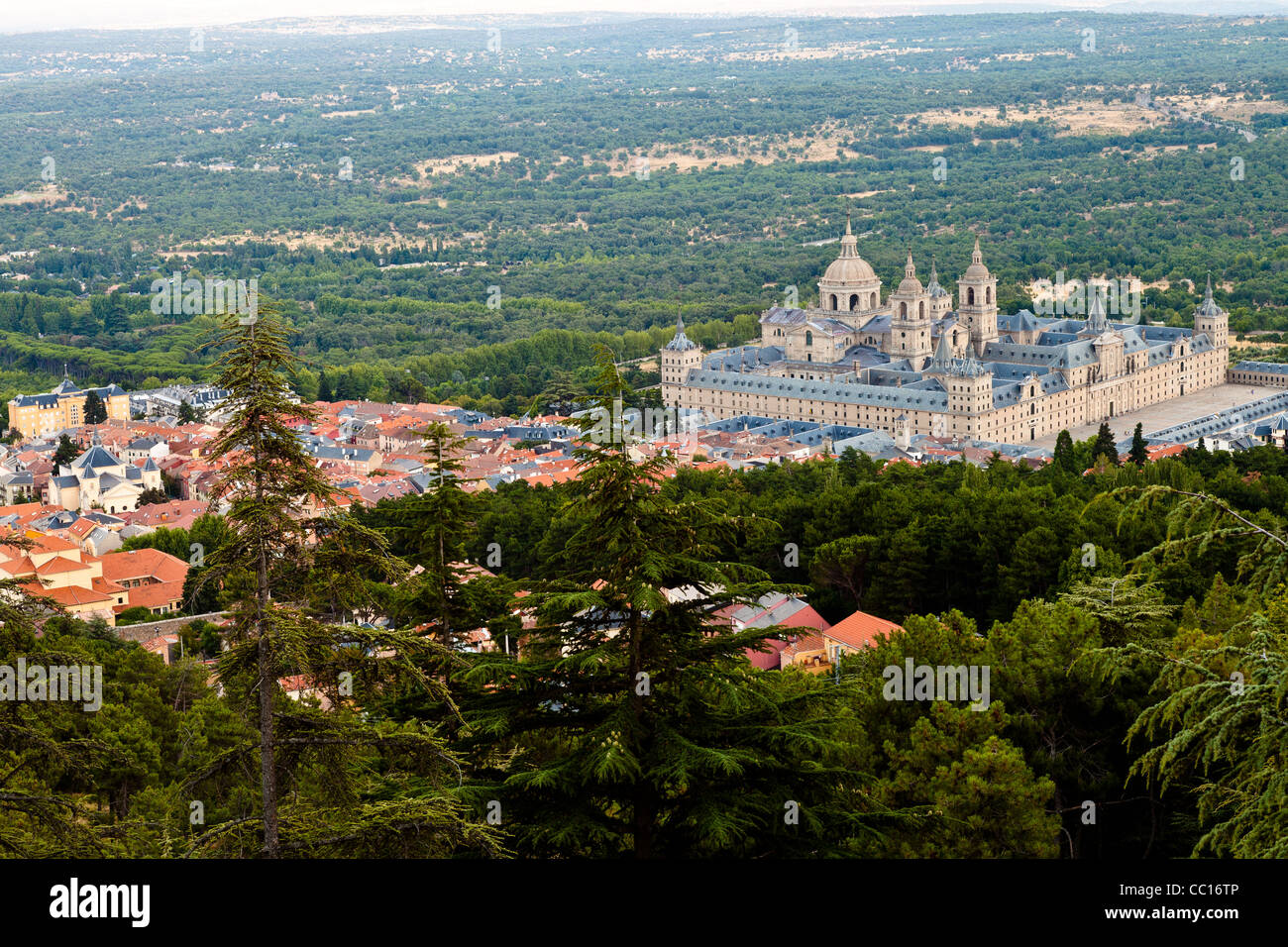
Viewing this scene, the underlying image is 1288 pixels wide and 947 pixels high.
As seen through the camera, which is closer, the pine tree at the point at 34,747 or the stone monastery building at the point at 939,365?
the pine tree at the point at 34,747

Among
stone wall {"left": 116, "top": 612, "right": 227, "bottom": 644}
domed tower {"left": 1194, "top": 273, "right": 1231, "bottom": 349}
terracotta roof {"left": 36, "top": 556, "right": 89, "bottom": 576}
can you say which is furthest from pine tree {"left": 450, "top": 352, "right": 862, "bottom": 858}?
domed tower {"left": 1194, "top": 273, "right": 1231, "bottom": 349}

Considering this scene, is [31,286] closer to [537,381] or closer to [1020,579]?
[537,381]

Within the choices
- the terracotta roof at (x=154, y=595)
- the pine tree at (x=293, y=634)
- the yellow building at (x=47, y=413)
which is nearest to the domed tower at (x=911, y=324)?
the yellow building at (x=47, y=413)

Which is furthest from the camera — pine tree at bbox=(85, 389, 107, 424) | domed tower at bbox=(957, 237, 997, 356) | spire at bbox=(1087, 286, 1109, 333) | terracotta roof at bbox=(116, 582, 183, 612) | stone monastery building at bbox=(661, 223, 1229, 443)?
domed tower at bbox=(957, 237, 997, 356)

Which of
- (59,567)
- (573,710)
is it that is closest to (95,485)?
(59,567)

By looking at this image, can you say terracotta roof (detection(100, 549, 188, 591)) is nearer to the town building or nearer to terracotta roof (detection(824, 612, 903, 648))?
the town building

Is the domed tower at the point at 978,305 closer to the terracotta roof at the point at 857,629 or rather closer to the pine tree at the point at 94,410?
the pine tree at the point at 94,410

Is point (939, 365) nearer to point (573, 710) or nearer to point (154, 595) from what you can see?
point (154, 595)
